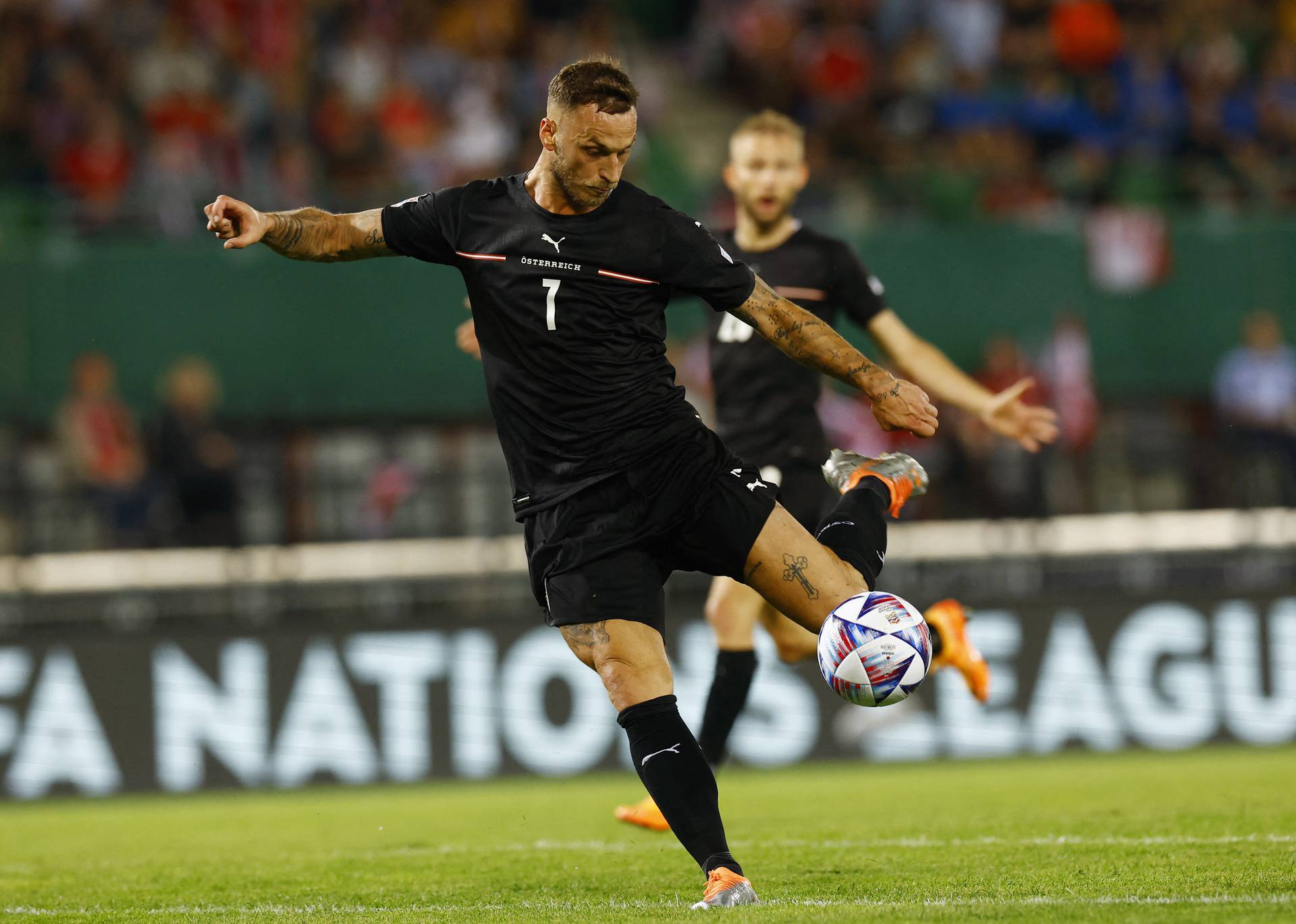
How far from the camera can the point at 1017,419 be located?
7168 millimetres

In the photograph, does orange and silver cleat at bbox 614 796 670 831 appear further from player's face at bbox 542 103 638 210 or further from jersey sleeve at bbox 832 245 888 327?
player's face at bbox 542 103 638 210

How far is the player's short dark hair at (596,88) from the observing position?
5395 mm

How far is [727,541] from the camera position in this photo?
18.7 feet

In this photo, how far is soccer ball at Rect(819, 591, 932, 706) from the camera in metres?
5.66

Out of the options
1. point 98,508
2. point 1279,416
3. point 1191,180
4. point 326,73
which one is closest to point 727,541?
point 98,508

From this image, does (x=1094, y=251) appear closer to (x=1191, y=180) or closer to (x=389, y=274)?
(x=1191, y=180)

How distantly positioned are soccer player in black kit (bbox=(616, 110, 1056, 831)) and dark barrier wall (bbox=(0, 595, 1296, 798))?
3.75 meters

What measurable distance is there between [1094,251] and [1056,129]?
1546 mm

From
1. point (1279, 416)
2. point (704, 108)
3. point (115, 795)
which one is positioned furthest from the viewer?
point (704, 108)

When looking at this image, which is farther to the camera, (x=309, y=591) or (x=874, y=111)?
(x=874, y=111)

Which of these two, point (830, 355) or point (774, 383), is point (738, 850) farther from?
point (830, 355)

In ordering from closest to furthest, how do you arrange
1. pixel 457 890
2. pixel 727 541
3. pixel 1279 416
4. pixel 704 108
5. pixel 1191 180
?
pixel 727 541 → pixel 457 890 → pixel 1279 416 → pixel 1191 180 → pixel 704 108

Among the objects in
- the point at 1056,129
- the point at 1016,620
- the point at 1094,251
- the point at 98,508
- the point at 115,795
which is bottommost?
the point at 115,795

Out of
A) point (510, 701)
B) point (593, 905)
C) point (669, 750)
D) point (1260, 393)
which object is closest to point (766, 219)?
point (669, 750)
